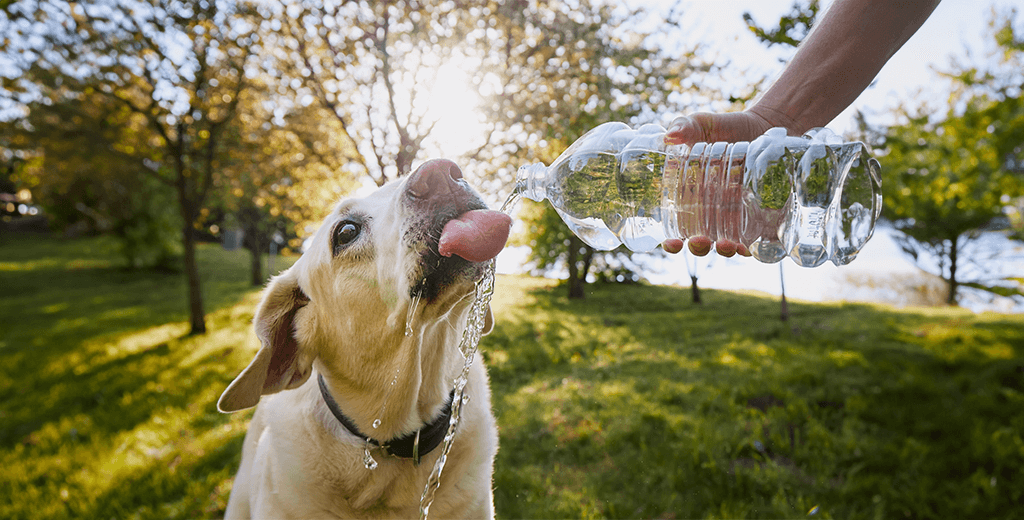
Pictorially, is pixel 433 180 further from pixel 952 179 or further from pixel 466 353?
pixel 952 179

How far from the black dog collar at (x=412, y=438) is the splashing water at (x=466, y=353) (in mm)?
42

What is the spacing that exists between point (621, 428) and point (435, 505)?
→ 2652mm

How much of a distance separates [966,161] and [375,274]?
28.8ft

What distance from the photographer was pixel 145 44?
27.5 feet

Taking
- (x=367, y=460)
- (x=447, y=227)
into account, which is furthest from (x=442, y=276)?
(x=367, y=460)

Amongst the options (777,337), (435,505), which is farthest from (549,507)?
(777,337)

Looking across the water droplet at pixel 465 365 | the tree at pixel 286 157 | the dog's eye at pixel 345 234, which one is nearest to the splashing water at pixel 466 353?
the water droplet at pixel 465 365

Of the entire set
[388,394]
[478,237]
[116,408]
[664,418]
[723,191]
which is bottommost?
[116,408]

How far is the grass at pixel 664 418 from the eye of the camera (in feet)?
10.7

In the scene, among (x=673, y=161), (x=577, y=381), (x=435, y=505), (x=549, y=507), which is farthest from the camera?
(x=577, y=381)

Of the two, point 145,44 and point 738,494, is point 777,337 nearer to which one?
point 738,494

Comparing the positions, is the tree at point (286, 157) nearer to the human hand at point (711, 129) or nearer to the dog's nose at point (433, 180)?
the dog's nose at point (433, 180)

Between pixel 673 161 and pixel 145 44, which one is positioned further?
pixel 145 44

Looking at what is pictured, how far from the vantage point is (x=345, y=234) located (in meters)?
2.07
